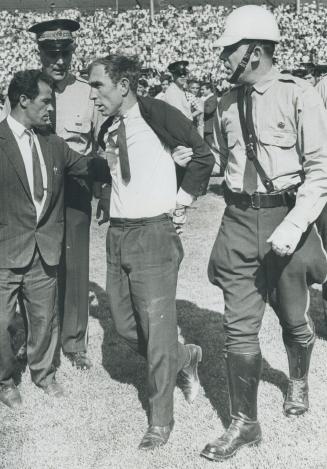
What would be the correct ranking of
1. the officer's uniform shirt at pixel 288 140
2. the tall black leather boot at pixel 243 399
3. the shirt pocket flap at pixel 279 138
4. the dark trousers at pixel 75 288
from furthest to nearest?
the dark trousers at pixel 75 288 < the tall black leather boot at pixel 243 399 < the shirt pocket flap at pixel 279 138 < the officer's uniform shirt at pixel 288 140

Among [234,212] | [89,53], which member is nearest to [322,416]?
[234,212]

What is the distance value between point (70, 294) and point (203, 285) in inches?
88.3

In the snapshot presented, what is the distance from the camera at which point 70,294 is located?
16.6 ft

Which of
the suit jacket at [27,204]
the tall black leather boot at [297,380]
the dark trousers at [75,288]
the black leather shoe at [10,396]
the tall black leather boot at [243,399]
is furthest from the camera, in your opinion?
the dark trousers at [75,288]

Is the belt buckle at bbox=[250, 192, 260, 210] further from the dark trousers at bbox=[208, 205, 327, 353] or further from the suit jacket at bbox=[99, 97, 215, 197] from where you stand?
the suit jacket at bbox=[99, 97, 215, 197]

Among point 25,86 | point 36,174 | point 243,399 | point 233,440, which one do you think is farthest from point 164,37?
point 233,440

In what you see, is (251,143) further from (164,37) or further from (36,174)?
(164,37)

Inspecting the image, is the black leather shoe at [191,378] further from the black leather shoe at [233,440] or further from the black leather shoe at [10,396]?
the black leather shoe at [10,396]

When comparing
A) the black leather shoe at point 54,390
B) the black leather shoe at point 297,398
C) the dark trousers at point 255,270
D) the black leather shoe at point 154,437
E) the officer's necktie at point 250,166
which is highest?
the officer's necktie at point 250,166

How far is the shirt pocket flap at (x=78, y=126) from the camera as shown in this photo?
491 centimetres

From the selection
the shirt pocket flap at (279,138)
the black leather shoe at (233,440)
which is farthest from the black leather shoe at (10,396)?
the shirt pocket flap at (279,138)

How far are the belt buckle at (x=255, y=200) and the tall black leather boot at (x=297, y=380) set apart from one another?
3.16 feet

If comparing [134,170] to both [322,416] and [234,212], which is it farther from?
[322,416]

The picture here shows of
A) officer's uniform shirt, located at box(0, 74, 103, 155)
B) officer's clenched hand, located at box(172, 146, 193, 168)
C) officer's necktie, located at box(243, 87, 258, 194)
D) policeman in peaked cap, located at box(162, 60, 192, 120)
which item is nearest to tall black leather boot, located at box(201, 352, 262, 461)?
officer's necktie, located at box(243, 87, 258, 194)
